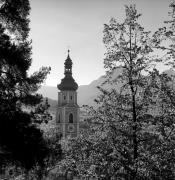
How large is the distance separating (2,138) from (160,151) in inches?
254

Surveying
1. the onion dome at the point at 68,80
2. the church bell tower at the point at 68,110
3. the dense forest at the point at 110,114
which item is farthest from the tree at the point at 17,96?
the church bell tower at the point at 68,110

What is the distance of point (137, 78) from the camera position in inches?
525

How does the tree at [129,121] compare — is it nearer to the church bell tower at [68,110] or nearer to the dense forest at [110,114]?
the dense forest at [110,114]

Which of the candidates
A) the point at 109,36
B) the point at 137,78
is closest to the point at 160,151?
the point at 137,78

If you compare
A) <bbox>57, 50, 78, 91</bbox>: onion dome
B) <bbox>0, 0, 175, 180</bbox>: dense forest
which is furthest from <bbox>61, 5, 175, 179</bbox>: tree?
<bbox>57, 50, 78, 91</bbox>: onion dome

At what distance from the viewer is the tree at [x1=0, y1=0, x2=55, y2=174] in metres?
13.7

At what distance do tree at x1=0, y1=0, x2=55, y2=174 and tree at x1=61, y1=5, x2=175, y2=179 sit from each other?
183 centimetres

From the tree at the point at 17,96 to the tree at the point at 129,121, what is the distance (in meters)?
1.83

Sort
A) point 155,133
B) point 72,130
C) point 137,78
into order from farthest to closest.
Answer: point 72,130
point 137,78
point 155,133

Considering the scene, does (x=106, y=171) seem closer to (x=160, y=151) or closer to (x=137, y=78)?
(x=160, y=151)

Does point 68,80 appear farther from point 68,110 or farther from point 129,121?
point 129,121

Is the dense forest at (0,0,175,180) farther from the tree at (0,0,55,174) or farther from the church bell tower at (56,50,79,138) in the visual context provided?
the church bell tower at (56,50,79,138)

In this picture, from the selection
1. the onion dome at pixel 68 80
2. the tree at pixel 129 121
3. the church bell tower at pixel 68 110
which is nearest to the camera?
the tree at pixel 129 121

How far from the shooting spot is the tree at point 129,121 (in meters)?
12.2
